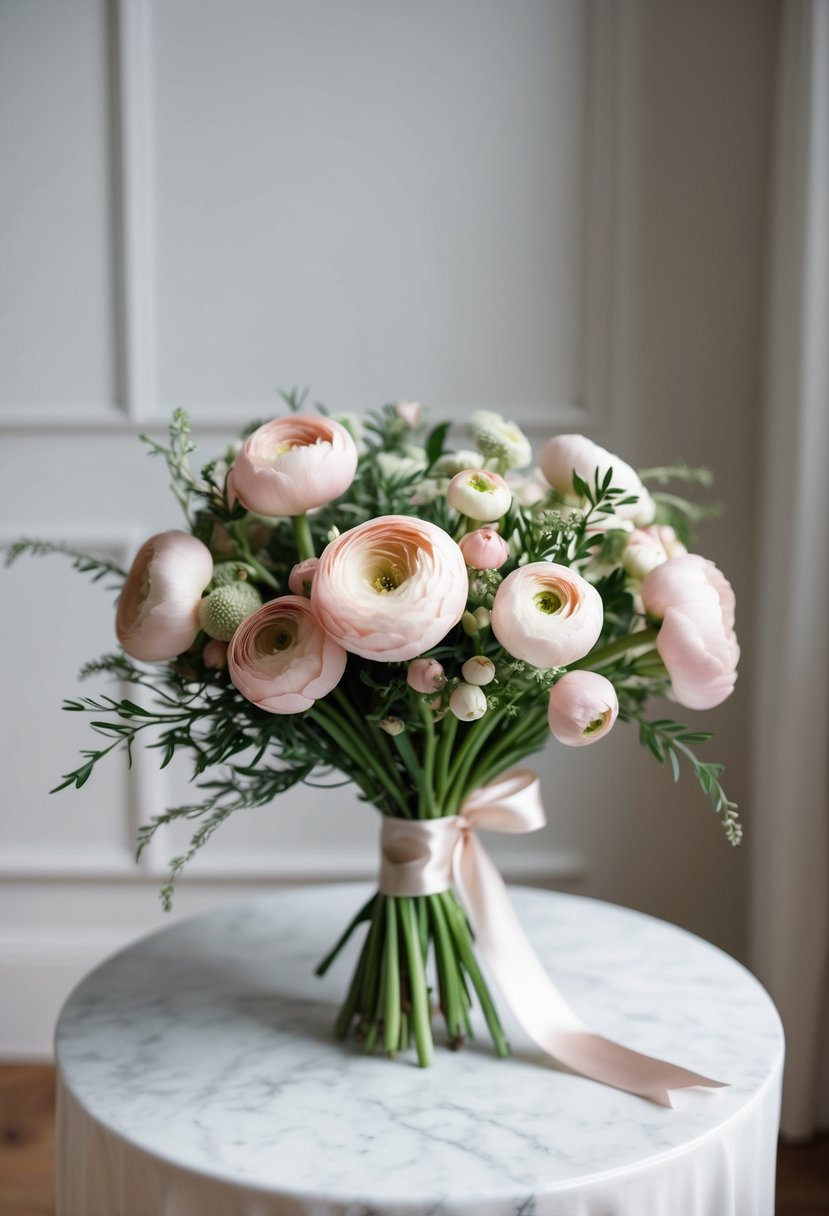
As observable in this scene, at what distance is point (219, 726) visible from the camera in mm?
819

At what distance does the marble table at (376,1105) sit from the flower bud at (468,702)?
12.3 inches

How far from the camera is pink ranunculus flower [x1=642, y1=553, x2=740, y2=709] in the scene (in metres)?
0.76

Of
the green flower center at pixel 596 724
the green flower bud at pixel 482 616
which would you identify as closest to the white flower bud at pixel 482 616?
the green flower bud at pixel 482 616

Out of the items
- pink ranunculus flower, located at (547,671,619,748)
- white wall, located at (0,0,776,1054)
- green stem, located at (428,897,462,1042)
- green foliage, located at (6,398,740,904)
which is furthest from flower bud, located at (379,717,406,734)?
white wall, located at (0,0,776,1054)

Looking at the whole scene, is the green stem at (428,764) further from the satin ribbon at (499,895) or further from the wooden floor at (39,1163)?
the wooden floor at (39,1163)

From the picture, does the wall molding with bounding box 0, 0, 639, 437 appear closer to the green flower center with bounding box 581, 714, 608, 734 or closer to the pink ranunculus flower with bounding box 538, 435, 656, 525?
the pink ranunculus flower with bounding box 538, 435, 656, 525

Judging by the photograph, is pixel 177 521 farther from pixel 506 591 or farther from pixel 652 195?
pixel 506 591

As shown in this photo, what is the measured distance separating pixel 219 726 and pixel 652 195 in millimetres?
1404

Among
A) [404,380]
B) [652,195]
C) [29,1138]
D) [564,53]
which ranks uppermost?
[564,53]

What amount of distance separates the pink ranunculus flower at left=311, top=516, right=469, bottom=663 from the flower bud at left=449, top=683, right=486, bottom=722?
2.7 inches

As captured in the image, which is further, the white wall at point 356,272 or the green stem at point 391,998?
the white wall at point 356,272

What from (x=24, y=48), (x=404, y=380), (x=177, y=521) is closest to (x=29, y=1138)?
(x=177, y=521)

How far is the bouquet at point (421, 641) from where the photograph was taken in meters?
0.70

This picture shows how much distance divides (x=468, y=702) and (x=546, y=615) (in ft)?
0.28
